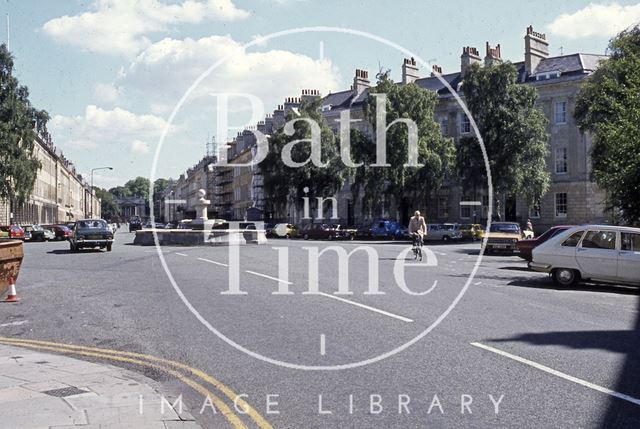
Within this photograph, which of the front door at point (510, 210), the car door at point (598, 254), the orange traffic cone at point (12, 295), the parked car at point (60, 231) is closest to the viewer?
the orange traffic cone at point (12, 295)

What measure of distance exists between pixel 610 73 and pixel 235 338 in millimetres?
27916

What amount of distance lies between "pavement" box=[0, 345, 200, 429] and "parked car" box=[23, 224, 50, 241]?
51018mm

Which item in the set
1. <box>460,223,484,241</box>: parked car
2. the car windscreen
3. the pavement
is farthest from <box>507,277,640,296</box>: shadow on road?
<box>460,223,484,241</box>: parked car

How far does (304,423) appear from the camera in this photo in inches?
219

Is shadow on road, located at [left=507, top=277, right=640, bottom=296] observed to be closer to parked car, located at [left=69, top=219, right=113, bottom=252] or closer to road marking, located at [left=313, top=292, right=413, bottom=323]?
road marking, located at [left=313, top=292, right=413, bottom=323]

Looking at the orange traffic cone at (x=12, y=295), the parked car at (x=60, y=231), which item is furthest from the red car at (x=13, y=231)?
the orange traffic cone at (x=12, y=295)

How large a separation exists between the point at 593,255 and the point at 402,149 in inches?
1396

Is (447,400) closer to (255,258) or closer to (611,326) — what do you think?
(611,326)

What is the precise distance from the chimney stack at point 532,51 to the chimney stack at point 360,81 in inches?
819

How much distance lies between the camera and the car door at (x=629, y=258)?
15.8 metres

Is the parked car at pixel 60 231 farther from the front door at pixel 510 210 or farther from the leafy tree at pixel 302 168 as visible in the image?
the front door at pixel 510 210

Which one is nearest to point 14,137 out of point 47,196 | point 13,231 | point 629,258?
point 13,231

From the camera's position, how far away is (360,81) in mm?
76125

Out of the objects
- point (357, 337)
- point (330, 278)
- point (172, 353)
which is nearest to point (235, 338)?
point (172, 353)
